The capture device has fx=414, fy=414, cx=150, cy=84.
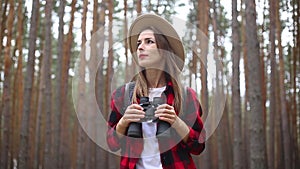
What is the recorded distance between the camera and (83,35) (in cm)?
611

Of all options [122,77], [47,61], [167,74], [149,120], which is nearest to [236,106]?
[122,77]

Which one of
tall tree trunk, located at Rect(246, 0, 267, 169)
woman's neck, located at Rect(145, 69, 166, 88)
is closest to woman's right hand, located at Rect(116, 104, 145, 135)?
woman's neck, located at Rect(145, 69, 166, 88)

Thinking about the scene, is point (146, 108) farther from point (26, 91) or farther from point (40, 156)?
point (40, 156)

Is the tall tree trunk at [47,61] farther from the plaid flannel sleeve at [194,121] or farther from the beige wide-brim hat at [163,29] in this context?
the plaid flannel sleeve at [194,121]

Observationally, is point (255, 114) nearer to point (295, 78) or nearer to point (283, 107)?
point (283, 107)

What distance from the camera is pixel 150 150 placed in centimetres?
109

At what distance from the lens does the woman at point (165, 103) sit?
3.55 feet

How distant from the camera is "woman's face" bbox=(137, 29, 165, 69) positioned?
1119mm

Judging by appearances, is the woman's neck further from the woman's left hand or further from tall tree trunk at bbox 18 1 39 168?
tall tree trunk at bbox 18 1 39 168

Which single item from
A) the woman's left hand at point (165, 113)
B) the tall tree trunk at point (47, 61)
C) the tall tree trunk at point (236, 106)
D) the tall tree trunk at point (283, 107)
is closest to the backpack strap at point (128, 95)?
the woman's left hand at point (165, 113)

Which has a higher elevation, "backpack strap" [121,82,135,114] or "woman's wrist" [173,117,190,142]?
"backpack strap" [121,82,135,114]

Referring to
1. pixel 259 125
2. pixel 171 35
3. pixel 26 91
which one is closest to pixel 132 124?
pixel 171 35

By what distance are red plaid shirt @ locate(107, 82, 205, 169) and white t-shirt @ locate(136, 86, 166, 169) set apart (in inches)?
0.5

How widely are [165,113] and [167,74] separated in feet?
0.55
